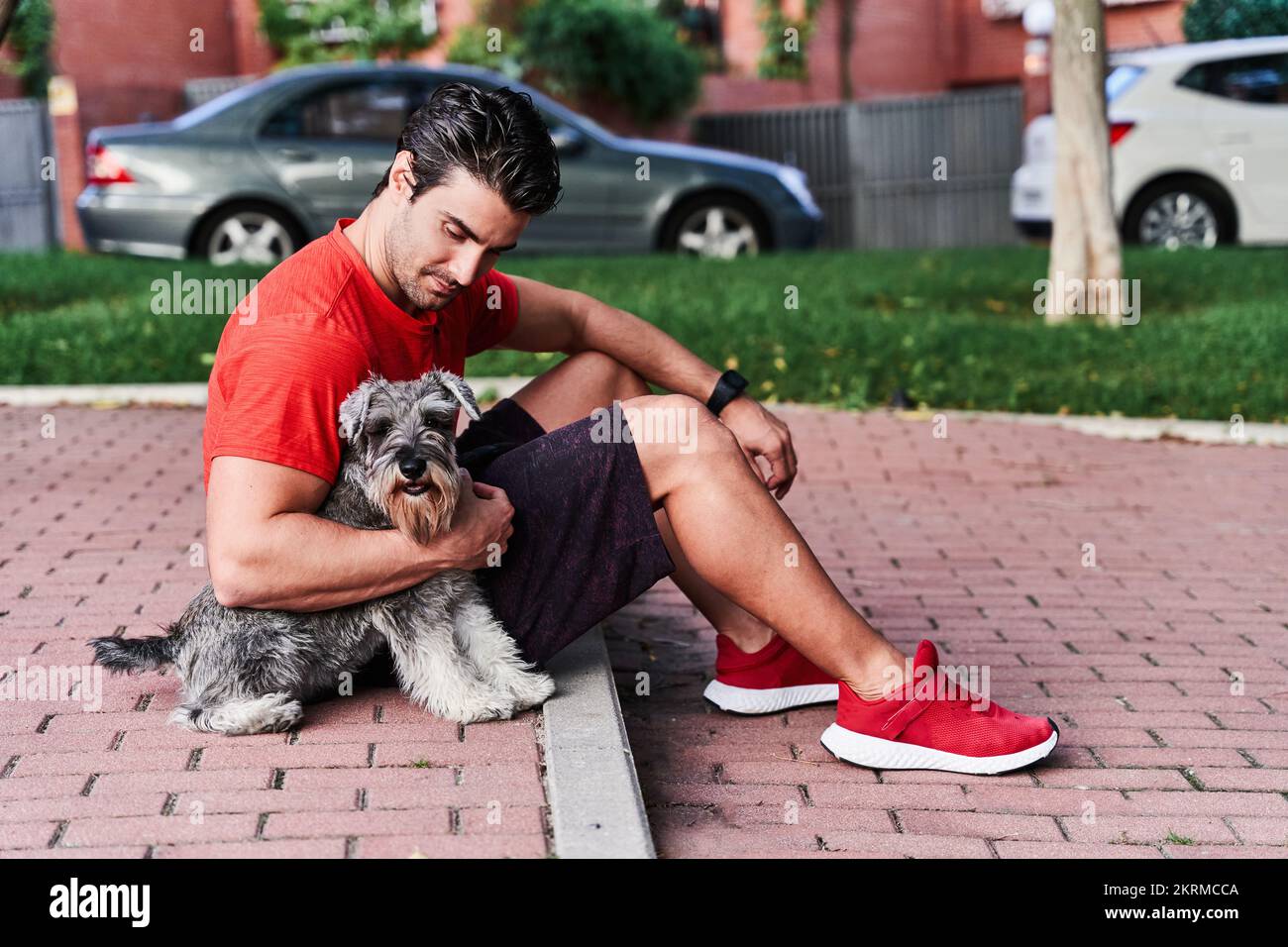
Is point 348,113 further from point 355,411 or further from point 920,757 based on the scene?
point 920,757

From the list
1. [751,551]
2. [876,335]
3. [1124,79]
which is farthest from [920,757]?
[1124,79]

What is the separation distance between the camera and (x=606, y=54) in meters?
18.2

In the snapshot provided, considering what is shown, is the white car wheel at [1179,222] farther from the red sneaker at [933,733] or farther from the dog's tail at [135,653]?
the dog's tail at [135,653]

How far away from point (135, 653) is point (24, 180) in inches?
613

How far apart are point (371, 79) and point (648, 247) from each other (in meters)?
2.93


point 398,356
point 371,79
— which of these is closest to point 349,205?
point 371,79

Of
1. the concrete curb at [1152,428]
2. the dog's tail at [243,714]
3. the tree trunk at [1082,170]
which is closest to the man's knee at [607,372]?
the dog's tail at [243,714]

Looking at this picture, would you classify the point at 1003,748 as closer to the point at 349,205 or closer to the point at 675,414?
the point at 675,414

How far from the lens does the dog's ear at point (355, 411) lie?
10.6ft

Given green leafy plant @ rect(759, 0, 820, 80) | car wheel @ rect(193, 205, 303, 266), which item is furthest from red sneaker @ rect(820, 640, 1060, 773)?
green leafy plant @ rect(759, 0, 820, 80)

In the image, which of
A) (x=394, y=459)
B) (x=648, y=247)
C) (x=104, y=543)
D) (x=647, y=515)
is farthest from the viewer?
(x=648, y=247)

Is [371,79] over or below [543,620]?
over

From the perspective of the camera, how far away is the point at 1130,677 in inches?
176

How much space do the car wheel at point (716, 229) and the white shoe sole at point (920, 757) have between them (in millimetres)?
10431
